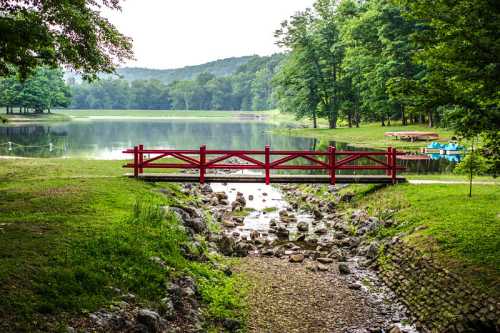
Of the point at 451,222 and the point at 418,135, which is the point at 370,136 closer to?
the point at 418,135

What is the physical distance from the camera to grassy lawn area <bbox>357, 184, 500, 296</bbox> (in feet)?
39.1

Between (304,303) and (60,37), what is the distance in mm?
11707

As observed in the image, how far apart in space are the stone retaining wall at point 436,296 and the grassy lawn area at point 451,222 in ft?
0.99

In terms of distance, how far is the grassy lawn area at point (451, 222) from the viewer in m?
11.9

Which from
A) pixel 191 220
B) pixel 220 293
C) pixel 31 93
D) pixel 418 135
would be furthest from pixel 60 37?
pixel 31 93

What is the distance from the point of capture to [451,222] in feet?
48.8

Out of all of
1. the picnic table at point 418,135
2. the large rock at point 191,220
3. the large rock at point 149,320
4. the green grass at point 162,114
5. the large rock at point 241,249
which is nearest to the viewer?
the large rock at point 149,320

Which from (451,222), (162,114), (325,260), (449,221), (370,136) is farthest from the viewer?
(162,114)

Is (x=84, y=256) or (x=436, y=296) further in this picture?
(x=436, y=296)

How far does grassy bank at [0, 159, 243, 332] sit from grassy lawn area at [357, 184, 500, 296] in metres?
5.56

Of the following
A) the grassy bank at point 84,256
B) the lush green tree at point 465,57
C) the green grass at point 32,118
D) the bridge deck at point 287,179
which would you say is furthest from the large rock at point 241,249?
the green grass at point 32,118

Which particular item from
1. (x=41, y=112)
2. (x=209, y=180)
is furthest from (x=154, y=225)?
(x=41, y=112)

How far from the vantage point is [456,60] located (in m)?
12.0

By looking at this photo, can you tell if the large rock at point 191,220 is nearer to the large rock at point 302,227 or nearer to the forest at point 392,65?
the large rock at point 302,227
